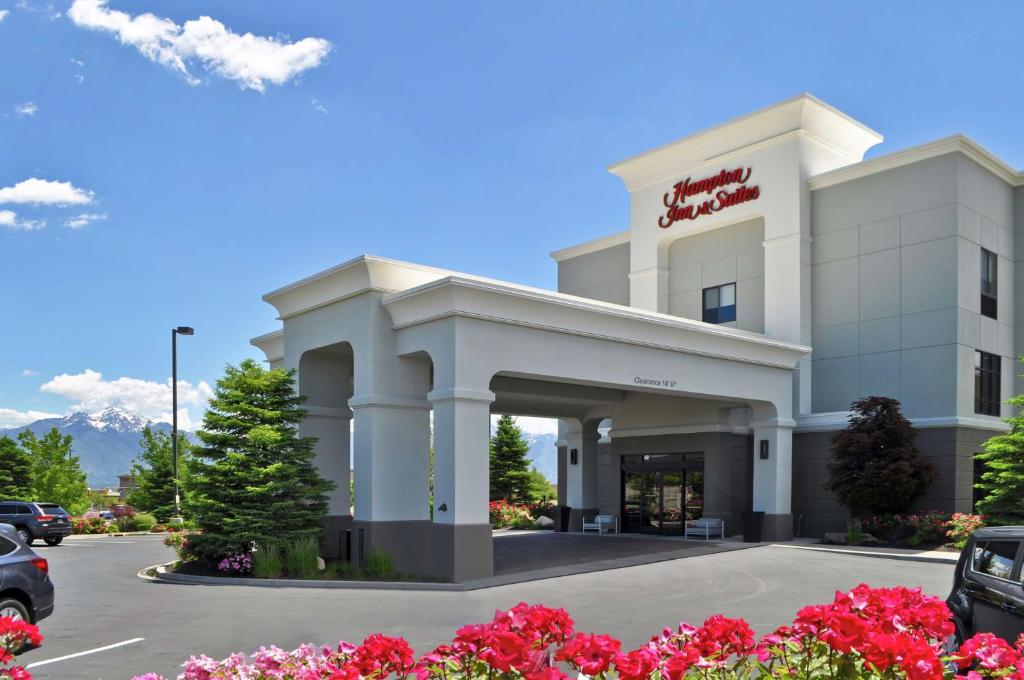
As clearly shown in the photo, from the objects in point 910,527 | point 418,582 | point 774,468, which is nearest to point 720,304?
point 774,468

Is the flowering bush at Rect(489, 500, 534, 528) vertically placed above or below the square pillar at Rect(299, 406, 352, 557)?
below

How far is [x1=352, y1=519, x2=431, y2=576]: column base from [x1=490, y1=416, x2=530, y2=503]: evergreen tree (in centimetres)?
2554

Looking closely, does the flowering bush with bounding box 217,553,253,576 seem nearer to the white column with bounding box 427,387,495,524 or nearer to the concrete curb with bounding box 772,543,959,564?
the white column with bounding box 427,387,495,524

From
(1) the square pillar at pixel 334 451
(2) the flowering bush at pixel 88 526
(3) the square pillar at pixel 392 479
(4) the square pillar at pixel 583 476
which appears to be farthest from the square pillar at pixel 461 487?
(2) the flowering bush at pixel 88 526

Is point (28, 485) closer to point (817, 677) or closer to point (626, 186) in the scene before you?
point (626, 186)

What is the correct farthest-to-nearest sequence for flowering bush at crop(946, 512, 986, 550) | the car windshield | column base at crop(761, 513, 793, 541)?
the car windshield, column base at crop(761, 513, 793, 541), flowering bush at crop(946, 512, 986, 550)

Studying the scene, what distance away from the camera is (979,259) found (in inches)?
1104

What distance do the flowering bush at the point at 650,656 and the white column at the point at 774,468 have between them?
2261cm

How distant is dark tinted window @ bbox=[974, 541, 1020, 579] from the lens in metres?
8.57

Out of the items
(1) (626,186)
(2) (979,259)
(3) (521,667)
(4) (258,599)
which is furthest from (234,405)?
(2) (979,259)

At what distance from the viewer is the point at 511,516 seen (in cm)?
3753

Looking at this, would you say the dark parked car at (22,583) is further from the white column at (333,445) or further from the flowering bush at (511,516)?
the flowering bush at (511,516)

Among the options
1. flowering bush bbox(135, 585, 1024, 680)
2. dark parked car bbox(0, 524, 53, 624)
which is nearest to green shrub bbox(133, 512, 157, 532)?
dark parked car bbox(0, 524, 53, 624)

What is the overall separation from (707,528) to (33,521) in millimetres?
23583
